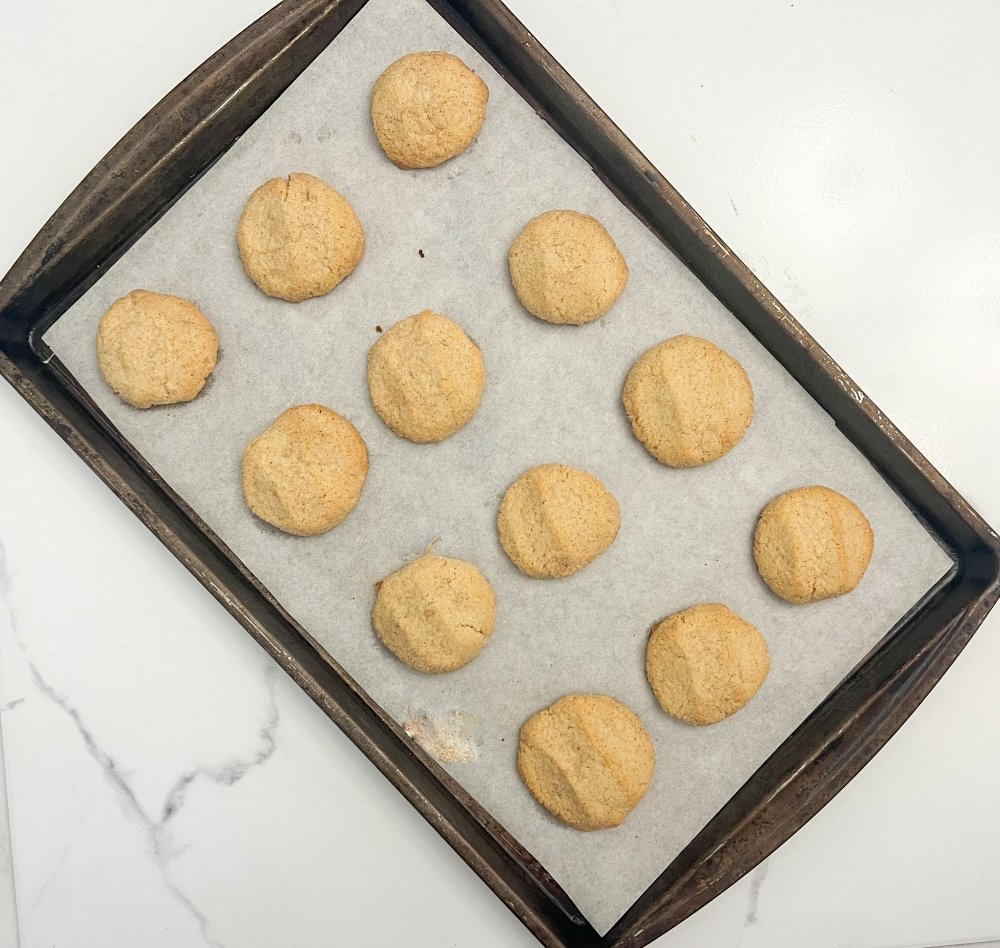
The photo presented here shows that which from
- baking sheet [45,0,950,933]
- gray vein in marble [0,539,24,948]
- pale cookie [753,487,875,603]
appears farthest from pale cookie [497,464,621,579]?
gray vein in marble [0,539,24,948]

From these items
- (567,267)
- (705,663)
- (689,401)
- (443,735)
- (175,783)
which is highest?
(567,267)

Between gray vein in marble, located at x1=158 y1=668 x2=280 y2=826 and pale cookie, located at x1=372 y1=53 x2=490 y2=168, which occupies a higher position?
pale cookie, located at x1=372 y1=53 x2=490 y2=168

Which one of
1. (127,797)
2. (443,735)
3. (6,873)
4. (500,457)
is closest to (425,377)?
(500,457)

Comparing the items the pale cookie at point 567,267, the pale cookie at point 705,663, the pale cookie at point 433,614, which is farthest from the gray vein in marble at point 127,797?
the pale cookie at point 567,267

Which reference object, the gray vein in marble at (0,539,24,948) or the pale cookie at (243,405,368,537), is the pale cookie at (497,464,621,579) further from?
the gray vein in marble at (0,539,24,948)

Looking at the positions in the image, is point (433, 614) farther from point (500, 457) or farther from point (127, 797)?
point (127, 797)

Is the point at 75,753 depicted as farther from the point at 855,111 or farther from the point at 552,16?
the point at 855,111

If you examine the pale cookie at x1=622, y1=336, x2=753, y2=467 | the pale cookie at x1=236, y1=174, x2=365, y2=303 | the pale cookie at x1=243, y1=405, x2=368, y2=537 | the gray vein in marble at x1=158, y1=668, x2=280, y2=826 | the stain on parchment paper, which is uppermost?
the pale cookie at x1=236, y1=174, x2=365, y2=303
